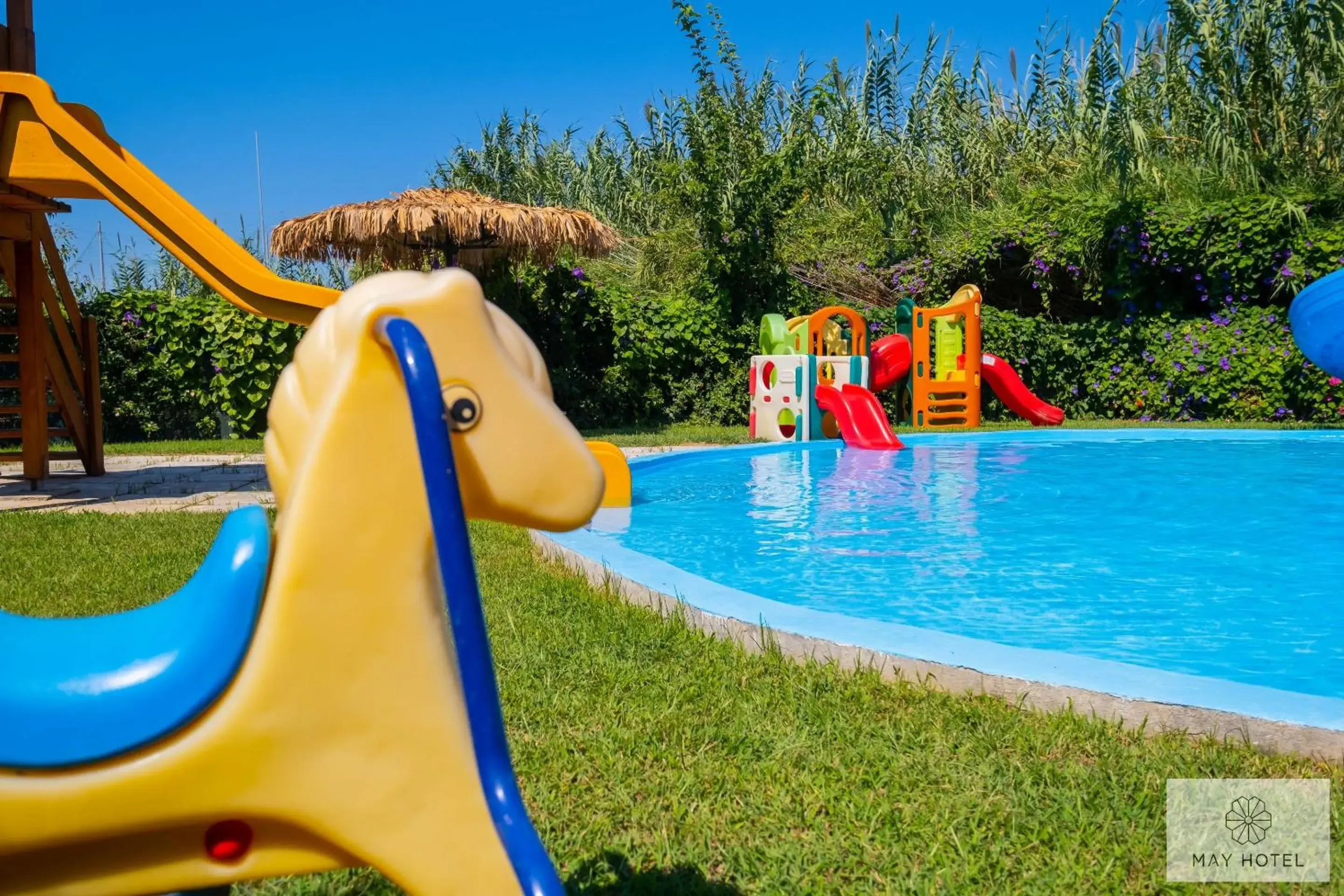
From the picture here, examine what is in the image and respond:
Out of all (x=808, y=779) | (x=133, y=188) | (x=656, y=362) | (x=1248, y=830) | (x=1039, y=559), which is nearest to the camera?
(x=1248, y=830)

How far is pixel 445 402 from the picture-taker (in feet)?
5.01

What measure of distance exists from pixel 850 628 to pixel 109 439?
1352 cm

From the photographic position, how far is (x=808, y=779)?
265 cm

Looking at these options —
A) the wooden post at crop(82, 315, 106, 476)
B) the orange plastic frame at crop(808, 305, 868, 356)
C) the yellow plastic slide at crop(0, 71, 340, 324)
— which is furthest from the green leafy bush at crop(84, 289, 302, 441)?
the orange plastic frame at crop(808, 305, 868, 356)

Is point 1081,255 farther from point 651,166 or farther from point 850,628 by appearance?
point 850,628

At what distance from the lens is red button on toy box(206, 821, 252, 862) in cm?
Answer: 157

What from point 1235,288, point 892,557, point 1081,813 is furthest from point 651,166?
point 1081,813

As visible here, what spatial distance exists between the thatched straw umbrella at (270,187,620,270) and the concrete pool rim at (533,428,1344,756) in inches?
343

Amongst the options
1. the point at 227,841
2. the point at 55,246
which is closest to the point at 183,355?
the point at 55,246

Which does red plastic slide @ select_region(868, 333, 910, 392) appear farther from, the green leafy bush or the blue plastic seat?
the blue plastic seat

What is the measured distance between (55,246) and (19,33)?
73.8 inches

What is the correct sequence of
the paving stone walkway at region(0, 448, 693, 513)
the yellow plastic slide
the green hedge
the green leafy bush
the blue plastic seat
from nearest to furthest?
the blue plastic seat < the yellow plastic slide < the paving stone walkway at region(0, 448, 693, 513) < the green leafy bush < the green hedge

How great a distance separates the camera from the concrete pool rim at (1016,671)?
9.23ft

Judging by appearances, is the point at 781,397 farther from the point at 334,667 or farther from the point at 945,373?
the point at 334,667
